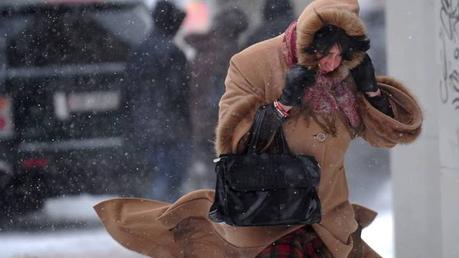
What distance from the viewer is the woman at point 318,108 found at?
4230mm

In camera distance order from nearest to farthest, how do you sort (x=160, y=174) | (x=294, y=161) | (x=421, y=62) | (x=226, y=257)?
1. (x=294, y=161)
2. (x=226, y=257)
3. (x=421, y=62)
4. (x=160, y=174)

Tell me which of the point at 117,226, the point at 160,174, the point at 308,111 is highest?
the point at 308,111

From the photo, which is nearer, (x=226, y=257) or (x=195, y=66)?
(x=226, y=257)

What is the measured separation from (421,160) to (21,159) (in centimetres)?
426

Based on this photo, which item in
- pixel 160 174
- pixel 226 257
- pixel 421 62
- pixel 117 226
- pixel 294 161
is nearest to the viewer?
pixel 294 161

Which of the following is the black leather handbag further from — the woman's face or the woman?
the woman's face

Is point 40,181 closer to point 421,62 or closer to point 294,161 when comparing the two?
point 421,62

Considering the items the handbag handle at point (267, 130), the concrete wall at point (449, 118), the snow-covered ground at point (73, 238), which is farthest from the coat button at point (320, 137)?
the snow-covered ground at point (73, 238)

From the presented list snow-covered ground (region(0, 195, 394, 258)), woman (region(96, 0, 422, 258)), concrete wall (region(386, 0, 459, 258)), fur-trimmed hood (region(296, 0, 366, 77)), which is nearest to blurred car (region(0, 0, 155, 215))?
snow-covered ground (region(0, 195, 394, 258))

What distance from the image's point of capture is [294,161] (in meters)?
4.31

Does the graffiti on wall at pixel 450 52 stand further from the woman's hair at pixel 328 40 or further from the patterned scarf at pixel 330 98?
the woman's hair at pixel 328 40

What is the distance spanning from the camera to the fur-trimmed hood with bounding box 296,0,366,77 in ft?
13.7

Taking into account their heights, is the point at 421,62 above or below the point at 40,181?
above

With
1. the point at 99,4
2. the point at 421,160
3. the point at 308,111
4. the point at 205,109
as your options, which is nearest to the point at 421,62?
the point at 421,160
